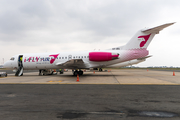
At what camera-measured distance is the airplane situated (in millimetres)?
17938

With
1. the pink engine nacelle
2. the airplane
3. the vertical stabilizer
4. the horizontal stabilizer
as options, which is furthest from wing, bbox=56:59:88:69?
the horizontal stabilizer

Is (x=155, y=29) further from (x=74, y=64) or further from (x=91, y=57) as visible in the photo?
(x=74, y=64)

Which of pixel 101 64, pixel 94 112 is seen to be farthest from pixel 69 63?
pixel 94 112

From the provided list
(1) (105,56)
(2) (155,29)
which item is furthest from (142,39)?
Answer: (1) (105,56)

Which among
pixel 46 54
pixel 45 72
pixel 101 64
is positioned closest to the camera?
pixel 101 64

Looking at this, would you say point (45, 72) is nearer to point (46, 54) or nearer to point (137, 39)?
point (46, 54)

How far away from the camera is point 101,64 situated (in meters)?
19.1

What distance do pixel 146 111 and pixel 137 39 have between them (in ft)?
50.3

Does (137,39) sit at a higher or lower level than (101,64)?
higher

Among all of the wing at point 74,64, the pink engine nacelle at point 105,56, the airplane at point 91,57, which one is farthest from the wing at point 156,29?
the wing at point 74,64

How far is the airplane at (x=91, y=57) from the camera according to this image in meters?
17.9

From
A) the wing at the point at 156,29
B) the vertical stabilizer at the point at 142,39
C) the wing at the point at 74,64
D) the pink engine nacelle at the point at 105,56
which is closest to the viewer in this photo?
the wing at the point at 156,29

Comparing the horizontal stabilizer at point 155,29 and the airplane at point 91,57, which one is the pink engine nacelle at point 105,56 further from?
the horizontal stabilizer at point 155,29

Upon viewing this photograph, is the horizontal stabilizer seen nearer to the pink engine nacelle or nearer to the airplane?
the airplane
